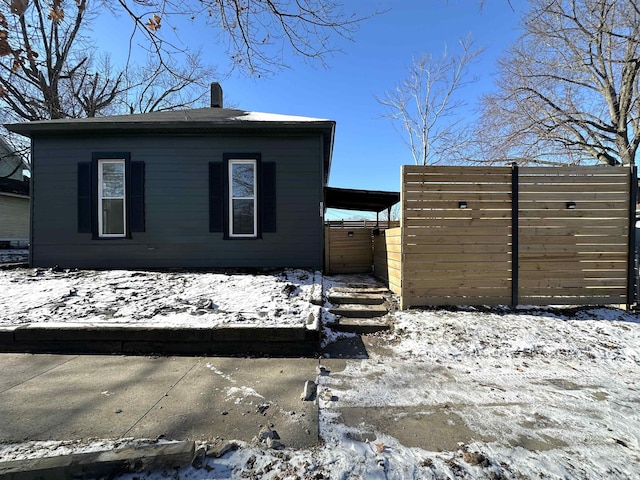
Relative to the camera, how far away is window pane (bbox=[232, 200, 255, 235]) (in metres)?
6.96

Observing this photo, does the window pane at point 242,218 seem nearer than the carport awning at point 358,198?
Yes

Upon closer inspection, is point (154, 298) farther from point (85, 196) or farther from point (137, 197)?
point (85, 196)

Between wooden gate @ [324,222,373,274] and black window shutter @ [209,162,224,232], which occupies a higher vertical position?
black window shutter @ [209,162,224,232]

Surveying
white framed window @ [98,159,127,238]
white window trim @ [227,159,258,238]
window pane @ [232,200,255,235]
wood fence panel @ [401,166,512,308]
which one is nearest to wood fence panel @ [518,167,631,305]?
wood fence panel @ [401,166,512,308]

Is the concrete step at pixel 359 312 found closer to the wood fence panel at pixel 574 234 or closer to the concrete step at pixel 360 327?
the concrete step at pixel 360 327

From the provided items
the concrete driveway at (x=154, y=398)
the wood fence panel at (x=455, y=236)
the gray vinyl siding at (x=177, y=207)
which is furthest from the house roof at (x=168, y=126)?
the concrete driveway at (x=154, y=398)

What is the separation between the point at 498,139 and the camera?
14391mm

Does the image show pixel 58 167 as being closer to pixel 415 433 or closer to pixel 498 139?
pixel 415 433

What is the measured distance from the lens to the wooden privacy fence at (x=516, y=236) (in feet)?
15.6

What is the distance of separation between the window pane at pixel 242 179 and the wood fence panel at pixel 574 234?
521 cm

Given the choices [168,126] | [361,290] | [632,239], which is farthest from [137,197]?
[632,239]

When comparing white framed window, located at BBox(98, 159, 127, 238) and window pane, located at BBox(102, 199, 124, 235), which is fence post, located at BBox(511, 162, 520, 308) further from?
window pane, located at BBox(102, 199, 124, 235)

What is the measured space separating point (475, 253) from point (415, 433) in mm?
3322

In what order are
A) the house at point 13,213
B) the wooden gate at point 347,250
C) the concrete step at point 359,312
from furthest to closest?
the house at point 13,213, the wooden gate at point 347,250, the concrete step at point 359,312
